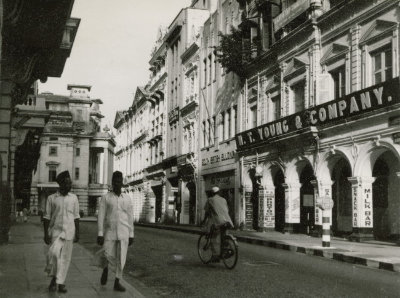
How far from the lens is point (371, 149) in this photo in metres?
21.1

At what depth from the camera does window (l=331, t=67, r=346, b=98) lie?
78.1ft

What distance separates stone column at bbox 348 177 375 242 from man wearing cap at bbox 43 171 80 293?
48.0ft

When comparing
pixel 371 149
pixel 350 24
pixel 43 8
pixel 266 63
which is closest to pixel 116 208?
pixel 43 8

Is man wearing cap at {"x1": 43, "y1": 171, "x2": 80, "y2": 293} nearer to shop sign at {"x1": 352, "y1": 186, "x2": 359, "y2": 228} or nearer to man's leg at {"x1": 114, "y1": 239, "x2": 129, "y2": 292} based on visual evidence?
man's leg at {"x1": 114, "y1": 239, "x2": 129, "y2": 292}

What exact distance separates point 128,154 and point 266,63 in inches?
1906

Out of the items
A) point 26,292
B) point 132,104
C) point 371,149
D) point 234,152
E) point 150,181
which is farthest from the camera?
point 132,104

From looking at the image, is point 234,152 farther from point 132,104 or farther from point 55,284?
point 132,104

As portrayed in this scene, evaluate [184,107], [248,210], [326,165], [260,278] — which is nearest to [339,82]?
[326,165]

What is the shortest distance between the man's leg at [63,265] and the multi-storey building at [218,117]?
82.7 ft

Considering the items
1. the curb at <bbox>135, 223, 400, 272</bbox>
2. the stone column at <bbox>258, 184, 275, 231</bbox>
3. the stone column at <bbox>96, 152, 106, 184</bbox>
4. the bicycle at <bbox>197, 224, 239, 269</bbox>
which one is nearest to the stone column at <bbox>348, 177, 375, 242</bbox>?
the curb at <bbox>135, 223, 400, 272</bbox>

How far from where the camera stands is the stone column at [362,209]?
21.4 meters

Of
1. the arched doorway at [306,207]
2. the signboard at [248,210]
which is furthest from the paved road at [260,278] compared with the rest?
the signboard at [248,210]

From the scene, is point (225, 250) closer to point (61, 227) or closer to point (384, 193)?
point (61, 227)

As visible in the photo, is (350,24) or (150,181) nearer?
(350,24)
